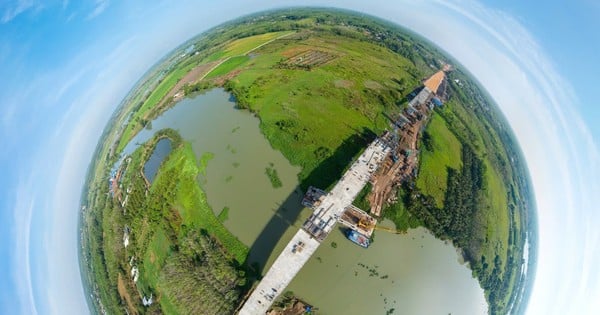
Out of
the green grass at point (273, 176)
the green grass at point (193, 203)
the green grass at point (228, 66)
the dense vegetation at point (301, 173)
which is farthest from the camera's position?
the green grass at point (228, 66)

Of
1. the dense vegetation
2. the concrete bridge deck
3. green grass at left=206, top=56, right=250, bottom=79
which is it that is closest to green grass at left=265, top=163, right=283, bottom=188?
the dense vegetation

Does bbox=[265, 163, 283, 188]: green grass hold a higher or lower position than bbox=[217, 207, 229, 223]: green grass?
higher

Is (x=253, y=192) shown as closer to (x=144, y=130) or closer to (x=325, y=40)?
(x=144, y=130)

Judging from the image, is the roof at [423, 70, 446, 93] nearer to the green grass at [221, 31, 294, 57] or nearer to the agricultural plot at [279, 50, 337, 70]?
the agricultural plot at [279, 50, 337, 70]

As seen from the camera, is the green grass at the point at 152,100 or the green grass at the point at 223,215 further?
the green grass at the point at 152,100

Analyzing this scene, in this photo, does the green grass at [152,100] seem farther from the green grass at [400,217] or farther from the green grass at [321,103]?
the green grass at [400,217]

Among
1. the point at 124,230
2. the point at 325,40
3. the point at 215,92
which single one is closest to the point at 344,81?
the point at 325,40

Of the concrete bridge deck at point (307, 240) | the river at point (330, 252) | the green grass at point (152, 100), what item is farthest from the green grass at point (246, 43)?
the concrete bridge deck at point (307, 240)
